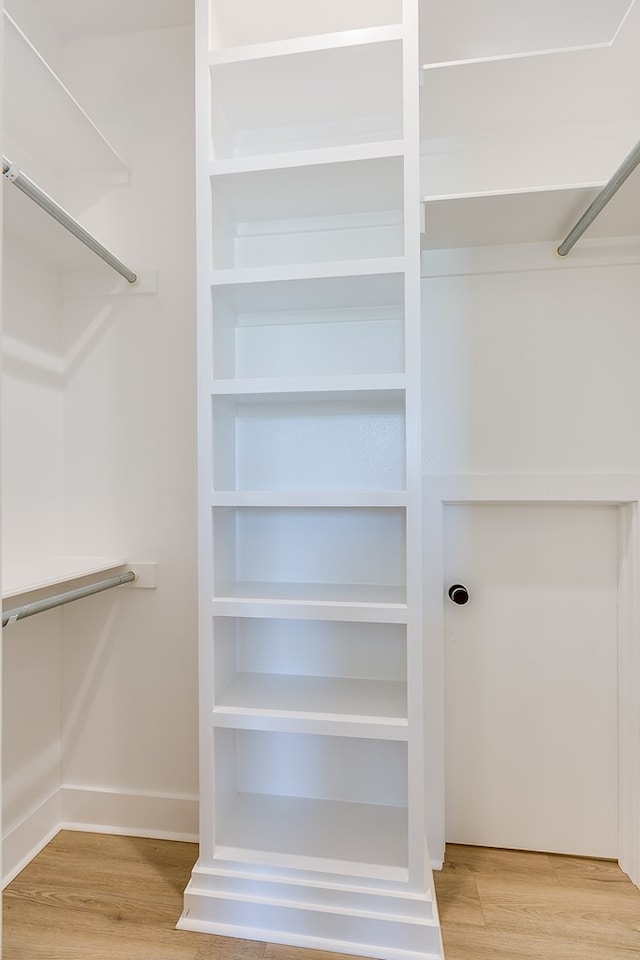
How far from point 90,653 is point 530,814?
4.70 feet

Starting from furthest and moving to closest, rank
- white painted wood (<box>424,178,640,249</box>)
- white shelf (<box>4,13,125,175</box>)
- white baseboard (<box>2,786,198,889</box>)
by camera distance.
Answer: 1. white baseboard (<box>2,786,198,889</box>)
2. white painted wood (<box>424,178,640,249</box>)
3. white shelf (<box>4,13,125,175</box>)

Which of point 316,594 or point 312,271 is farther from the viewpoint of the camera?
point 316,594

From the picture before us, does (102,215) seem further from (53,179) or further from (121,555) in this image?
(121,555)

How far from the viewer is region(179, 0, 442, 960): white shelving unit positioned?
53.8 inches

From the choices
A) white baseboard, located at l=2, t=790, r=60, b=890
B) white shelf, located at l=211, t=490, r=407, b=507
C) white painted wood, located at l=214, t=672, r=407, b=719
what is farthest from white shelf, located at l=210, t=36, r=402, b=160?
white baseboard, located at l=2, t=790, r=60, b=890

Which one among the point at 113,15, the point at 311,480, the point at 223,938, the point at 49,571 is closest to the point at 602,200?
the point at 311,480

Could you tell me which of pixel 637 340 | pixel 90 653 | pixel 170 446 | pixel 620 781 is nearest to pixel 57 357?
pixel 170 446

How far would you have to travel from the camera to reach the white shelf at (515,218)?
4.62ft

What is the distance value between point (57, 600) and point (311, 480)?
76 cm

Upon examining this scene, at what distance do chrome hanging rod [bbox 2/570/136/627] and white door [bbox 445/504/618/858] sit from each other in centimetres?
98

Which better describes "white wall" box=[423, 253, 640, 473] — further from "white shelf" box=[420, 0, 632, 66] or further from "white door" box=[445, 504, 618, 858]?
"white shelf" box=[420, 0, 632, 66]

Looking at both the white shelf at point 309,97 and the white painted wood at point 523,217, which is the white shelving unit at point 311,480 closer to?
the white shelf at point 309,97

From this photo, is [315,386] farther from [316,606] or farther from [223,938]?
[223,938]

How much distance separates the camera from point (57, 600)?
55.1 inches
